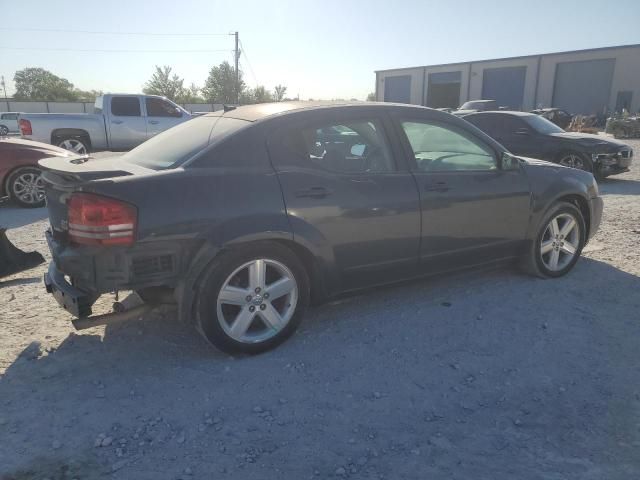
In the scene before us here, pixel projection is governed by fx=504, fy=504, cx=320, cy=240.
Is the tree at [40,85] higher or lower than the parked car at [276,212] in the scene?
higher

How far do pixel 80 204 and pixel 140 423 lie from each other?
1285 mm

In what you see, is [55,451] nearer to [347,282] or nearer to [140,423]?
[140,423]

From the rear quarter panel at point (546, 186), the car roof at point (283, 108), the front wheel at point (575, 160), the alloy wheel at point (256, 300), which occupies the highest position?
the car roof at point (283, 108)

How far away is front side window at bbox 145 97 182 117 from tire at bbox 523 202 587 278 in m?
12.2

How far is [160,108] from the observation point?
47.6ft

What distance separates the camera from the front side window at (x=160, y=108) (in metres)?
14.3

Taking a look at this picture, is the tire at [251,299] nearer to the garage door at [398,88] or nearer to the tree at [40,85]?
the garage door at [398,88]

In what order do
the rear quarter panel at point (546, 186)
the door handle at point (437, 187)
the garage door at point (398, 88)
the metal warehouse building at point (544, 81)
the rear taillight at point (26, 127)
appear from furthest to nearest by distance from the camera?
the garage door at point (398, 88) → the metal warehouse building at point (544, 81) → the rear taillight at point (26, 127) → the rear quarter panel at point (546, 186) → the door handle at point (437, 187)

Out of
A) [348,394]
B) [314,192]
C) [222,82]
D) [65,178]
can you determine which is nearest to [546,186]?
[314,192]

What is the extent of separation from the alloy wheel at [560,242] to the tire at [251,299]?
2615mm

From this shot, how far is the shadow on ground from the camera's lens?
2.46 meters

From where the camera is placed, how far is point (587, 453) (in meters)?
2.49

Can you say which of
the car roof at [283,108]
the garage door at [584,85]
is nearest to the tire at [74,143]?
the car roof at [283,108]

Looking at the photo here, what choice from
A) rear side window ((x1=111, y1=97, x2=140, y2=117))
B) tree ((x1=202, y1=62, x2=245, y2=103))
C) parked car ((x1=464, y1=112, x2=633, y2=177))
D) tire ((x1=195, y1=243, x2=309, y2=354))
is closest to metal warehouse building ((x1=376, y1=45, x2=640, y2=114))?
tree ((x1=202, y1=62, x2=245, y2=103))
